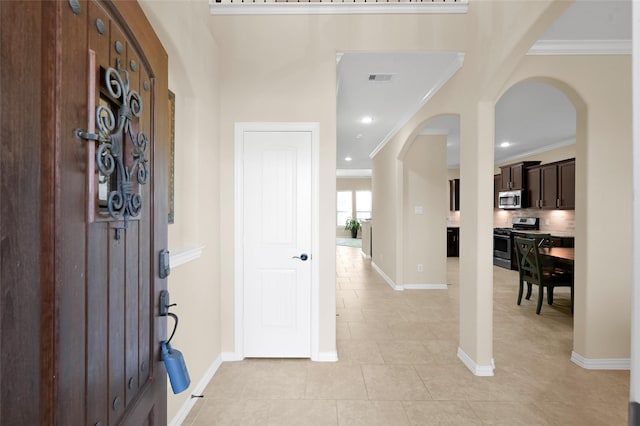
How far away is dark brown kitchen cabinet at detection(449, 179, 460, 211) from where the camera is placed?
30.1ft

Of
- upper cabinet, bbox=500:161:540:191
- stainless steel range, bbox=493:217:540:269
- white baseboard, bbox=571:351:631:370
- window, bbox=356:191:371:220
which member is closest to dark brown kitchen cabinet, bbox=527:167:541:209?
upper cabinet, bbox=500:161:540:191

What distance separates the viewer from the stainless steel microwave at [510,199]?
23.3ft

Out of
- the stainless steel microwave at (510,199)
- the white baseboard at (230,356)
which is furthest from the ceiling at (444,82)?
the white baseboard at (230,356)

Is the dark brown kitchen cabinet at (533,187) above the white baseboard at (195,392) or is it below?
above

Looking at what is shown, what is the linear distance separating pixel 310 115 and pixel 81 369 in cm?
241

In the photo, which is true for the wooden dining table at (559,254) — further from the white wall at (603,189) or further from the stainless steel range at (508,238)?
the stainless steel range at (508,238)

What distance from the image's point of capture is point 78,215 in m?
0.67

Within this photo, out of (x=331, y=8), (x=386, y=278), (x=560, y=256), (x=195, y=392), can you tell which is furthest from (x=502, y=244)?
(x=195, y=392)

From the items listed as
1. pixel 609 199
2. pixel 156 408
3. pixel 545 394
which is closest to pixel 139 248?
pixel 156 408

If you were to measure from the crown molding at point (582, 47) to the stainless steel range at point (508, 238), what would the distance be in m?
5.23

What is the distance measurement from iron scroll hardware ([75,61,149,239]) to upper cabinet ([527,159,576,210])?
719 centimetres

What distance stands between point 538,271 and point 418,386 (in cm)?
289

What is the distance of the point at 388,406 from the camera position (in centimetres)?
211

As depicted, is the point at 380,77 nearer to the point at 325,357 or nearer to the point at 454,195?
the point at 325,357
